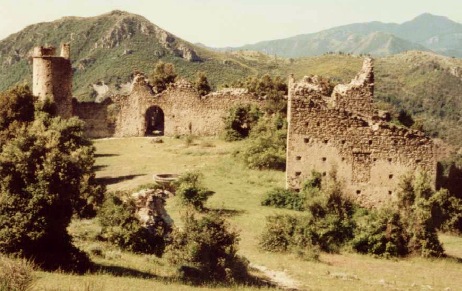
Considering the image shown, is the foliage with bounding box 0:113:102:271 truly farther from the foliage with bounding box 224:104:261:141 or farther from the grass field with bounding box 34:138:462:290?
the foliage with bounding box 224:104:261:141

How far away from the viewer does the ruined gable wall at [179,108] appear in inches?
1405

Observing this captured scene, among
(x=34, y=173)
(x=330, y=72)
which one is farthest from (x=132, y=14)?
(x=34, y=173)

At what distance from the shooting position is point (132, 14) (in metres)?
125

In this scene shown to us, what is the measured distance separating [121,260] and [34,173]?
312 centimetres

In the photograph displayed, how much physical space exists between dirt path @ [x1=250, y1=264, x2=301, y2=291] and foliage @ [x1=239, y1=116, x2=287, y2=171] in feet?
33.3

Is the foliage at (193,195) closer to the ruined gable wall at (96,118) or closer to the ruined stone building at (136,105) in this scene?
the ruined stone building at (136,105)

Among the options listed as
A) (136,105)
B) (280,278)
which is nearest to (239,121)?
(136,105)

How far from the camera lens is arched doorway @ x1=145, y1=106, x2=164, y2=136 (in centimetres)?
3916

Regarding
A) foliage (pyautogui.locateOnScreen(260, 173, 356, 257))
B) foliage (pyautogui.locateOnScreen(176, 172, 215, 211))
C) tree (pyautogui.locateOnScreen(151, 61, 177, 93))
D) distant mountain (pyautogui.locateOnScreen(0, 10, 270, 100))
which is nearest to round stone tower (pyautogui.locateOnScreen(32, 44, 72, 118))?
tree (pyautogui.locateOnScreen(151, 61, 177, 93))

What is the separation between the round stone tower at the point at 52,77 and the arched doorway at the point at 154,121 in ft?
23.6

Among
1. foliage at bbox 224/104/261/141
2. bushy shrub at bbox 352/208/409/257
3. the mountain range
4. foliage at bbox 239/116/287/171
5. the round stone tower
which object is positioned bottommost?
bushy shrub at bbox 352/208/409/257

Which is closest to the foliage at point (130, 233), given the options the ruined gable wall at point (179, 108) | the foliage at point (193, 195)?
the foliage at point (193, 195)

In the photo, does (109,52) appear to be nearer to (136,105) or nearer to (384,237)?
(136,105)

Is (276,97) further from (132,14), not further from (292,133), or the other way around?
(132,14)
